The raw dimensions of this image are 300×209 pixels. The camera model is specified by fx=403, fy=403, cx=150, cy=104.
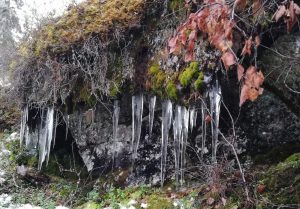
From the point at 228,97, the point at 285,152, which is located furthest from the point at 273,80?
the point at 285,152

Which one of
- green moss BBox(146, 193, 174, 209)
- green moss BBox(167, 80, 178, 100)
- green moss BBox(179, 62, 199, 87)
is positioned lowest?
green moss BBox(146, 193, 174, 209)

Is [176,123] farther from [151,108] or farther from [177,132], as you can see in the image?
[151,108]

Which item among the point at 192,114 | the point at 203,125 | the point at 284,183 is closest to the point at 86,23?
the point at 192,114

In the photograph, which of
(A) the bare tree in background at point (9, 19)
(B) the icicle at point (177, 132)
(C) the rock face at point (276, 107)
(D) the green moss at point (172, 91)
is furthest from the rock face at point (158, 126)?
(A) the bare tree in background at point (9, 19)

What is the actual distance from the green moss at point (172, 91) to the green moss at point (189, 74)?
150 mm

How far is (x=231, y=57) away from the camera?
6.83 feet

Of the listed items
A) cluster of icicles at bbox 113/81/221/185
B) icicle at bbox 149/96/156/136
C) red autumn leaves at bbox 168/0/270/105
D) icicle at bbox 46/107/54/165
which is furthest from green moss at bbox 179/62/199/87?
icicle at bbox 46/107/54/165

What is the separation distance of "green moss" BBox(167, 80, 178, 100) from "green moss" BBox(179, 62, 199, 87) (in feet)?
0.49

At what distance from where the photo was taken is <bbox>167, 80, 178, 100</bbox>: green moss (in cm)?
503

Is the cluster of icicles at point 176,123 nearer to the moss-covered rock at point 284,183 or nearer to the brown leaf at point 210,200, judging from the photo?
the brown leaf at point 210,200

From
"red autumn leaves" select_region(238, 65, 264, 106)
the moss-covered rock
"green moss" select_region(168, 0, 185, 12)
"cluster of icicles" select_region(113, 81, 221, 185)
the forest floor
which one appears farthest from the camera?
"green moss" select_region(168, 0, 185, 12)

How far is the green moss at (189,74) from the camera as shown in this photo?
4.83 m

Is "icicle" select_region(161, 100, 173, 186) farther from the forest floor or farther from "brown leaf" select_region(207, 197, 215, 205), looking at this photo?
"brown leaf" select_region(207, 197, 215, 205)

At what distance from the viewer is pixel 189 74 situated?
484 cm
